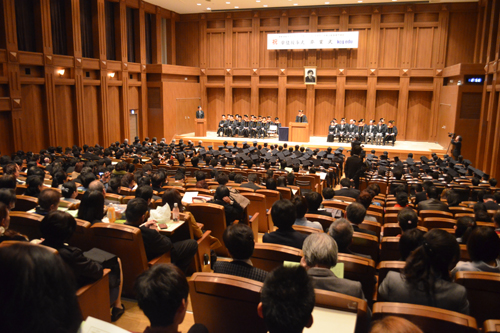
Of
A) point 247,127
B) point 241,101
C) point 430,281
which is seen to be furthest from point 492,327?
point 241,101

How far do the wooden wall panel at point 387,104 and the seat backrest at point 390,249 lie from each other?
1524 cm

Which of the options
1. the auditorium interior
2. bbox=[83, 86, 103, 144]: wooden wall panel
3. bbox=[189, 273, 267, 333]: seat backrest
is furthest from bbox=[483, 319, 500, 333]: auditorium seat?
bbox=[83, 86, 103, 144]: wooden wall panel

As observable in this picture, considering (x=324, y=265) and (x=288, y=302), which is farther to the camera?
(x=324, y=265)

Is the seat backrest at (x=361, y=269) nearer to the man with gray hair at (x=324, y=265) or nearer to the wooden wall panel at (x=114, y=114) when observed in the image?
the man with gray hair at (x=324, y=265)

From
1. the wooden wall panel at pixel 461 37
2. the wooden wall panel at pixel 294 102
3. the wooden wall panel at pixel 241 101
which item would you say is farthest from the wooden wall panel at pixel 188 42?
the wooden wall panel at pixel 461 37

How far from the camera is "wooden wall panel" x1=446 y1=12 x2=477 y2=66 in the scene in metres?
16.1

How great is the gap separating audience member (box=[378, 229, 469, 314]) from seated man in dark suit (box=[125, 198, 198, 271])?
78.0 inches

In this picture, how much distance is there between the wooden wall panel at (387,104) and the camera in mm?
17703

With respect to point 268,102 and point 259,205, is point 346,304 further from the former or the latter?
point 268,102

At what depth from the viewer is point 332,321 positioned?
193 cm

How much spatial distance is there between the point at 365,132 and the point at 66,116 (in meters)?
11.8

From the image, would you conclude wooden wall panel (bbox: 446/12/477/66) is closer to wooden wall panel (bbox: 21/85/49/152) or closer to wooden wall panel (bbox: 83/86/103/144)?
wooden wall panel (bbox: 83/86/103/144)

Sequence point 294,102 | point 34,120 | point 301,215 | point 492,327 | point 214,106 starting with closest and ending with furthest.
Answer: point 492,327 < point 301,215 < point 34,120 < point 294,102 < point 214,106

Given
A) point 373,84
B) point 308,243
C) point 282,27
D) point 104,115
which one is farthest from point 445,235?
point 282,27
